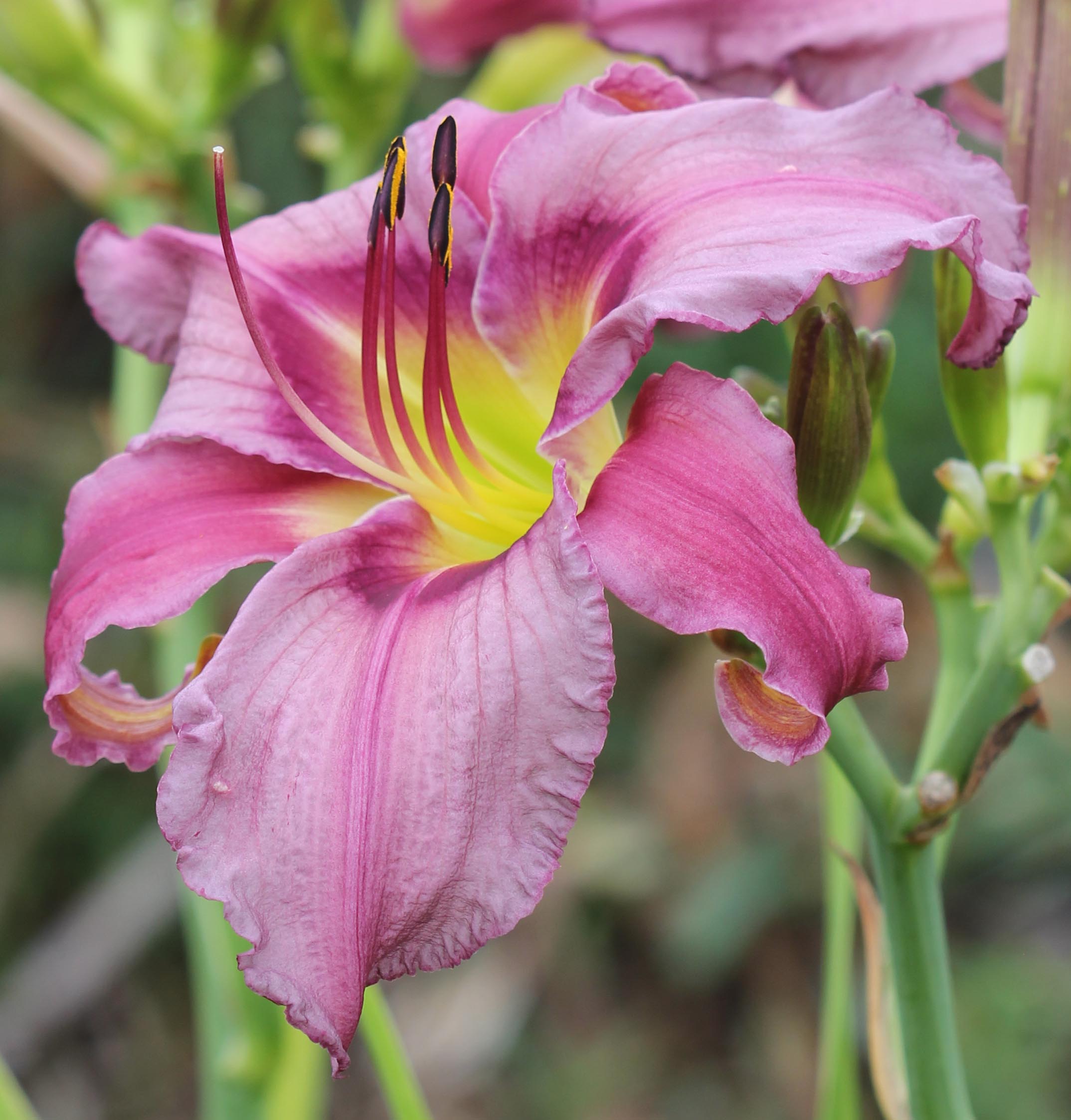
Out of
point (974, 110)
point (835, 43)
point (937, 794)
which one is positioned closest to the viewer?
point (937, 794)

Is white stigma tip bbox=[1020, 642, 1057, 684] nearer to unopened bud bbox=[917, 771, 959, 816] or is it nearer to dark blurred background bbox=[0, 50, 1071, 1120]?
unopened bud bbox=[917, 771, 959, 816]

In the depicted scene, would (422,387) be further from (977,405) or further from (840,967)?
(840,967)

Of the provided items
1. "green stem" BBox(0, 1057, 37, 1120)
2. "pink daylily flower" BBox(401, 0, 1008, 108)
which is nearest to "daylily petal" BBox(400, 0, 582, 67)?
"pink daylily flower" BBox(401, 0, 1008, 108)

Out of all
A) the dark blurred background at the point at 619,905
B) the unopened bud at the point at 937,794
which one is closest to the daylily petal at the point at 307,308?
the unopened bud at the point at 937,794

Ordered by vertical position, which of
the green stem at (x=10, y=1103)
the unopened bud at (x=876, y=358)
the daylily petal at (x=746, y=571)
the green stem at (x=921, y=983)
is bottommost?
the green stem at (x=10, y=1103)

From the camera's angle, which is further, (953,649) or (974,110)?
(974,110)

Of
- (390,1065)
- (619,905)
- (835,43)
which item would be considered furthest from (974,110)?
(619,905)

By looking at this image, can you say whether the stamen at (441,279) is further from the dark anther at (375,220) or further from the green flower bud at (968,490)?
the green flower bud at (968,490)
